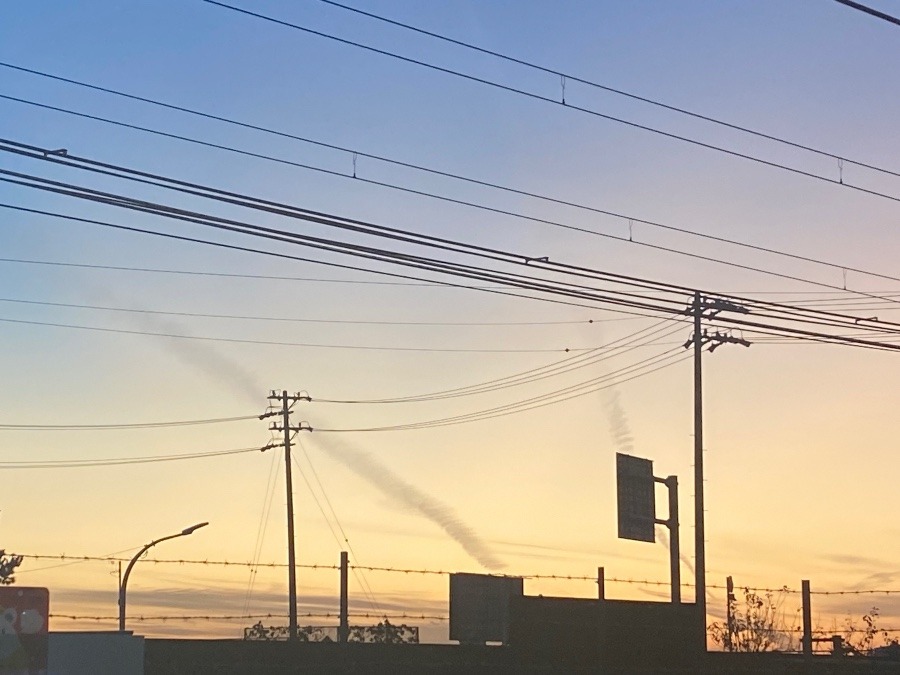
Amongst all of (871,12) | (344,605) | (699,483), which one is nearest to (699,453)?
(699,483)

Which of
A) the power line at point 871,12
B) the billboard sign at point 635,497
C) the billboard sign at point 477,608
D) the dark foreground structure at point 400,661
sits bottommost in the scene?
the dark foreground structure at point 400,661

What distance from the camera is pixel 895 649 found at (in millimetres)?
54812

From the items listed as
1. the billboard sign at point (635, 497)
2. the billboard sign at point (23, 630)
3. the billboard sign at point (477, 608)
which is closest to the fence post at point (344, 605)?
the billboard sign at point (477, 608)

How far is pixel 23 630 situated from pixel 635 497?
34189mm

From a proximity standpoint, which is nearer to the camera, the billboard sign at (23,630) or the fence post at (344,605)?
the billboard sign at (23,630)

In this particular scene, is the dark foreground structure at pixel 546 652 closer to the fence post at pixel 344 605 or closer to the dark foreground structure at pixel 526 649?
the dark foreground structure at pixel 526 649

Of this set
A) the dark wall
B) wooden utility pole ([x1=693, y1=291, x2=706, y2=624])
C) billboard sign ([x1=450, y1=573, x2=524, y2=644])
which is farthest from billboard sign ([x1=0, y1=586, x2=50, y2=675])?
wooden utility pole ([x1=693, y1=291, x2=706, y2=624])

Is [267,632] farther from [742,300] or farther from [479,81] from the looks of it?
[479,81]

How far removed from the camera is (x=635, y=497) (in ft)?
164

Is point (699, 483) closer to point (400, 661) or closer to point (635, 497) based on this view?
point (635, 497)

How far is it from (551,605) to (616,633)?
8.47ft

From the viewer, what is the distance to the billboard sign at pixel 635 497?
4923 centimetres

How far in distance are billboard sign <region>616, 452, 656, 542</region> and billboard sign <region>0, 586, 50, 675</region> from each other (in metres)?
33.0

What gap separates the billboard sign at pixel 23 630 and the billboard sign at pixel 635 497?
33.0 metres
